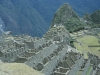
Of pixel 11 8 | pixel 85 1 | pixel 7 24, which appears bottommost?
pixel 7 24

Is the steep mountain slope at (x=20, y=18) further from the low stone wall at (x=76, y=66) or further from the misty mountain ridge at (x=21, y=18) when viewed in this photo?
the low stone wall at (x=76, y=66)

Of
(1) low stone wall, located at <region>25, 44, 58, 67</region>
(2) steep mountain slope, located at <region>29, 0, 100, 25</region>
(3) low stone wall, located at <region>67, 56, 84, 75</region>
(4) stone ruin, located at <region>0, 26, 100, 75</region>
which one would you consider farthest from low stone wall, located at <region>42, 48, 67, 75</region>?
(2) steep mountain slope, located at <region>29, 0, 100, 25</region>

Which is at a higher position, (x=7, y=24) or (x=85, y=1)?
(x=85, y=1)

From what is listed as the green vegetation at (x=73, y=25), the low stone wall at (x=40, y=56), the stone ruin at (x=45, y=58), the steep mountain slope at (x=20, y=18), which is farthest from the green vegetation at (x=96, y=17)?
the low stone wall at (x=40, y=56)

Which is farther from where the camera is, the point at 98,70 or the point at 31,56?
the point at 98,70

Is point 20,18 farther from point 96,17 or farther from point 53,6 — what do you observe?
point 53,6

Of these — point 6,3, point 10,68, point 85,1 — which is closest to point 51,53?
point 10,68

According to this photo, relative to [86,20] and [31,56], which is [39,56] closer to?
[31,56]

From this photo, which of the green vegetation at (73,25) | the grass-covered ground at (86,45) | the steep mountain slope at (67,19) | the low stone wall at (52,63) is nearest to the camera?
the low stone wall at (52,63)
